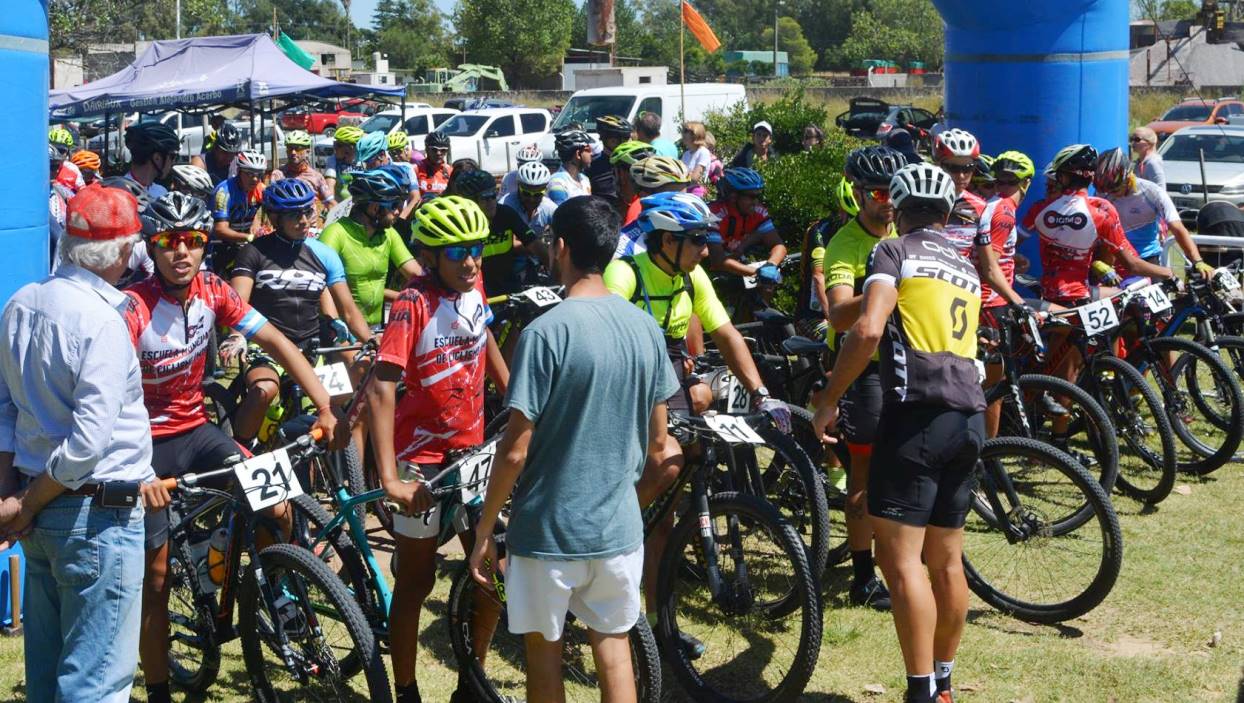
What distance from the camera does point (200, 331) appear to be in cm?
523

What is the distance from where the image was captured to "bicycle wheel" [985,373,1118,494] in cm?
739

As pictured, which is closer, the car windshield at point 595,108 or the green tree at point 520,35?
the car windshield at point 595,108

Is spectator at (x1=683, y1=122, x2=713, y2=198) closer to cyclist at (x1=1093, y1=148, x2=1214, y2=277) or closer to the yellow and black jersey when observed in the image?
cyclist at (x1=1093, y1=148, x2=1214, y2=277)

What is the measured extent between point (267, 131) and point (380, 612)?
111 feet

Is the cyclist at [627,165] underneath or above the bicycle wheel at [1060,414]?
above

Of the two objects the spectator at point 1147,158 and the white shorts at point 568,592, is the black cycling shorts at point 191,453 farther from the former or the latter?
the spectator at point 1147,158

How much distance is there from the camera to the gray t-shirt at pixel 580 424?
391 cm

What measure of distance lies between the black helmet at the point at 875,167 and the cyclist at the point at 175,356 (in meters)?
2.83

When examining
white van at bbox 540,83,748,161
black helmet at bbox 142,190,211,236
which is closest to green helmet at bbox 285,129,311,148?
black helmet at bbox 142,190,211,236

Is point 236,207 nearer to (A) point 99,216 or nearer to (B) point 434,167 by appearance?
(B) point 434,167

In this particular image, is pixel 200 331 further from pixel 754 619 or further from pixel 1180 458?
pixel 1180 458

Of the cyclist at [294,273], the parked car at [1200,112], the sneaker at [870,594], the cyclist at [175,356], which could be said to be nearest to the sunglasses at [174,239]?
the cyclist at [175,356]

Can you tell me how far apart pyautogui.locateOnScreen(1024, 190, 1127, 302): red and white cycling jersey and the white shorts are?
18.3 feet

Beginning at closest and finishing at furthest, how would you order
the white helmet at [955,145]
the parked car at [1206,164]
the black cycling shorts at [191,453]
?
the black cycling shorts at [191,453], the white helmet at [955,145], the parked car at [1206,164]
